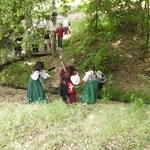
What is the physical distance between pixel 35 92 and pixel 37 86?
0.80ft

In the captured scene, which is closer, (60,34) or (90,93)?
(90,93)

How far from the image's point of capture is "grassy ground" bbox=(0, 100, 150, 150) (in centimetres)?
884

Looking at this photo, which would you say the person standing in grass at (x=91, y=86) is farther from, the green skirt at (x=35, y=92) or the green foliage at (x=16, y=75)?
the green foliage at (x=16, y=75)

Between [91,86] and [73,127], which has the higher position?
[91,86]

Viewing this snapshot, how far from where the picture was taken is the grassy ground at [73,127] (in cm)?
884

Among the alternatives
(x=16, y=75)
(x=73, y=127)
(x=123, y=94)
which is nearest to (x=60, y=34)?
(x=16, y=75)

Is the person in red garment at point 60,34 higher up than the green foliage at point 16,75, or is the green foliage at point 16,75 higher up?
the person in red garment at point 60,34

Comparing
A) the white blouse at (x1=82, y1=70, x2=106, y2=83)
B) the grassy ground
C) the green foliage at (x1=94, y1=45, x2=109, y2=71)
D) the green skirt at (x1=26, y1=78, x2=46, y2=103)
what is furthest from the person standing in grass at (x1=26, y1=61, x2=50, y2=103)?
the green foliage at (x1=94, y1=45, x2=109, y2=71)

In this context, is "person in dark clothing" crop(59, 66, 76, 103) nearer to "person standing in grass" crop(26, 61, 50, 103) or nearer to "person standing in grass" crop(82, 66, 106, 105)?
"person standing in grass" crop(82, 66, 106, 105)

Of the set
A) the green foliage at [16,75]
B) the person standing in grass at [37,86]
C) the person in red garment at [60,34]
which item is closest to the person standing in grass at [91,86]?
the person standing in grass at [37,86]

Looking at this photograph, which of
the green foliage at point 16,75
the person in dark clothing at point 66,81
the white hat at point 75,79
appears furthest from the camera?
the green foliage at point 16,75

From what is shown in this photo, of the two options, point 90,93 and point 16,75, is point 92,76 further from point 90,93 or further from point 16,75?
point 16,75

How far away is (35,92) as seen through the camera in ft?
40.0

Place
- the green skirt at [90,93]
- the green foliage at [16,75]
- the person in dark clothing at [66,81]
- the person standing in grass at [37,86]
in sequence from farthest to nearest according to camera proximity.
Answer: the green foliage at [16,75]
the green skirt at [90,93]
the person standing in grass at [37,86]
the person in dark clothing at [66,81]
